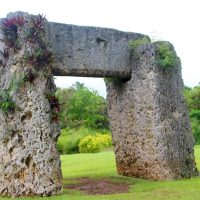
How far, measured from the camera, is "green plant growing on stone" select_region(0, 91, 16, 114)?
10.3 meters

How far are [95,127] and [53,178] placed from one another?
30622 millimetres

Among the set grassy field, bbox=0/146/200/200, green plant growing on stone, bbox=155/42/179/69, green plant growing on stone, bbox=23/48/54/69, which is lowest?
grassy field, bbox=0/146/200/200

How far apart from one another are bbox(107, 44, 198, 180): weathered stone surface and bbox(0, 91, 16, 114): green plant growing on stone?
3.75 m

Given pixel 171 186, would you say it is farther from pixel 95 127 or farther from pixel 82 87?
pixel 82 87

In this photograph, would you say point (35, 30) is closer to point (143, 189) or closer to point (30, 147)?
point (30, 147)

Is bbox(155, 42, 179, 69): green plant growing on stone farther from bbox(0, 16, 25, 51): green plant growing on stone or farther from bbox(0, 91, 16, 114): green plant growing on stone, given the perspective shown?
bbox(0, 91, 16, 114): green plant growing on stone

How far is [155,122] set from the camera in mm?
12273

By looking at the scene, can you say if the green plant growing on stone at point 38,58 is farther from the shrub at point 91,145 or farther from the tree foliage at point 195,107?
the tree foliage at point 195,107

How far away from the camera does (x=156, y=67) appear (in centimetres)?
1234

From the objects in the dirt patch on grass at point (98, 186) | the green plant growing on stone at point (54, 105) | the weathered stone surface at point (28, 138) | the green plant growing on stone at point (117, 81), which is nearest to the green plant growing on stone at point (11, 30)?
the weathered stone surface at point (28, 138)

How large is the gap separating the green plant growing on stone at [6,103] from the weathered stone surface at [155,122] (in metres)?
3.75

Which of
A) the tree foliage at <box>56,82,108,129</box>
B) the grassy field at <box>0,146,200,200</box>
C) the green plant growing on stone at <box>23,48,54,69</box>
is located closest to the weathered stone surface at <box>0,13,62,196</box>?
the green plant growing on stone at <box>23,48,54,69</box>

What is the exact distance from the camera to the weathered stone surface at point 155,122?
40.1ft

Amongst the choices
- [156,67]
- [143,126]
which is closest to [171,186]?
[143,126]
